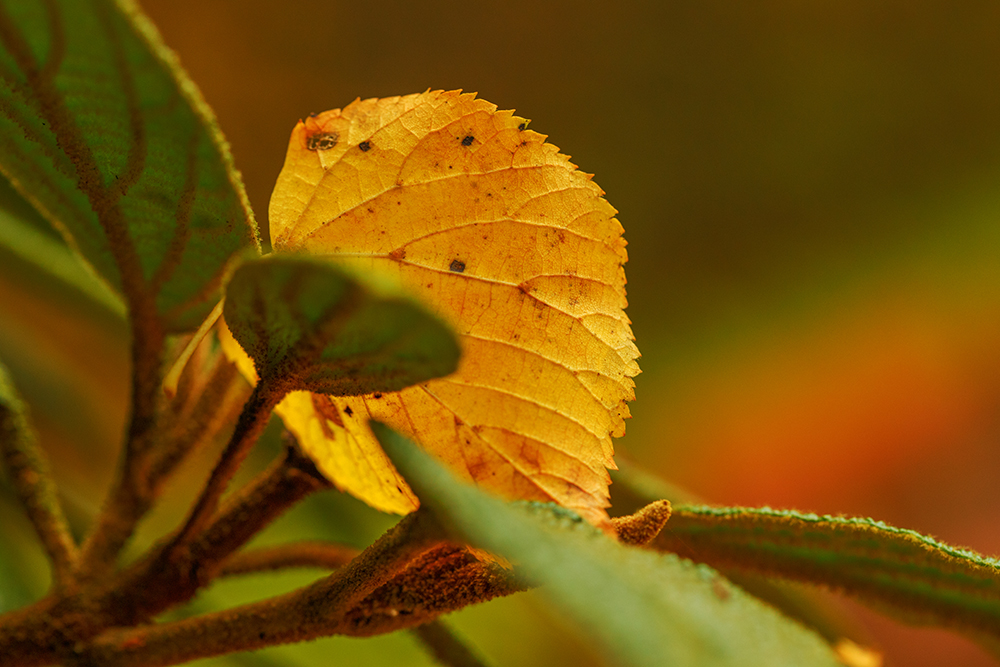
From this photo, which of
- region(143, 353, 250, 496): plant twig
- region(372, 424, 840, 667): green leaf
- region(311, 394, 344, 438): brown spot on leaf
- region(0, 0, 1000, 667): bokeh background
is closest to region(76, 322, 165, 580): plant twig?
region(143, 353, 250, 496): plant twig

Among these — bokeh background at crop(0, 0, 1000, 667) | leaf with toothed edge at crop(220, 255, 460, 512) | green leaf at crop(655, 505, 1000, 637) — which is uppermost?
bokeh background at crop(0, 0, 1000, 667)

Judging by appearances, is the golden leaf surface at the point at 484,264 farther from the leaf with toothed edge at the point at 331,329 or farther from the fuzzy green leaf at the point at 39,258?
the fuzzy green leaf at the point at 39,258

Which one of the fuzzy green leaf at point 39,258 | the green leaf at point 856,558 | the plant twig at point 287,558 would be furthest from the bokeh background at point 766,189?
the green leaf at point 856,558

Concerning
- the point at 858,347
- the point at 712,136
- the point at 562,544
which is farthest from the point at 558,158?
the point at 858,347

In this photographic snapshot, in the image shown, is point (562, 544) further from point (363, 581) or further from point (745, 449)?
point (745, 449)

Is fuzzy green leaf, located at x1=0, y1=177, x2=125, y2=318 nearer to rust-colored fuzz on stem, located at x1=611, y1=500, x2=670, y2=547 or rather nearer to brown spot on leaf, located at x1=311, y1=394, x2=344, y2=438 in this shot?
brown spot on leaf, located at x1=311, y1=394, x2=344, y2=438
